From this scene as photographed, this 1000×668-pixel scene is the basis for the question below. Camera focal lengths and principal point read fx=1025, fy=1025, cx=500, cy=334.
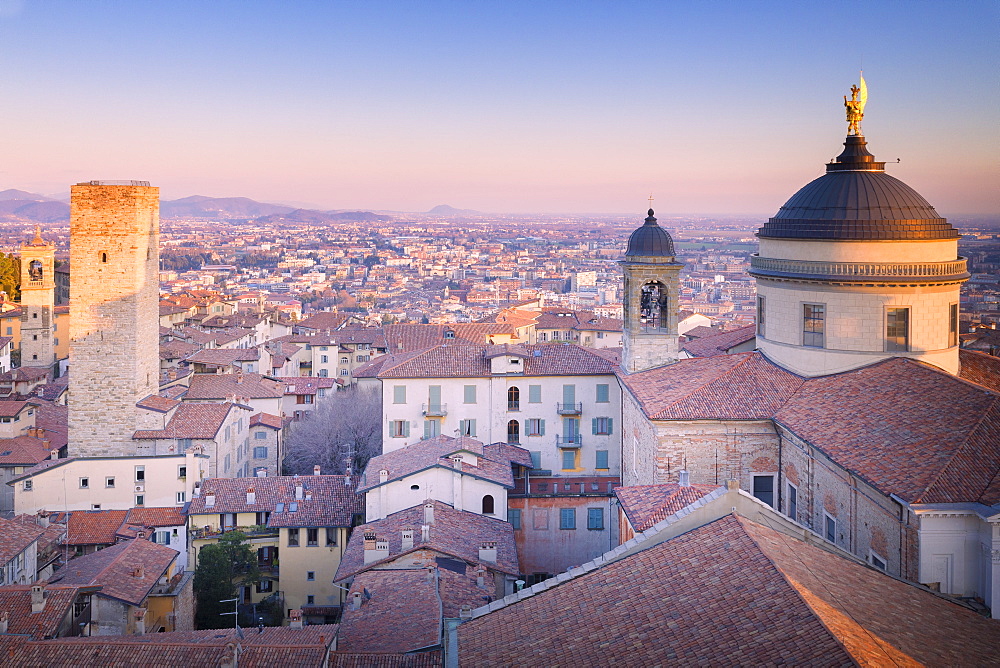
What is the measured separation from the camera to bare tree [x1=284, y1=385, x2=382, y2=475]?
42.5 metres

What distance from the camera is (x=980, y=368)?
74.6 ft

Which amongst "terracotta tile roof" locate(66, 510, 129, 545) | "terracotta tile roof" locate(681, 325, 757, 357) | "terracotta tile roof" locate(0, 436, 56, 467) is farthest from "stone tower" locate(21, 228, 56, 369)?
"terracotta tile roof" locate(681, 325, 757, 357)

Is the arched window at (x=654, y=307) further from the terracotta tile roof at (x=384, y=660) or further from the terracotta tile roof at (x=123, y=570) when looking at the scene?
the terracotta tile roof at (x=384, y=660)

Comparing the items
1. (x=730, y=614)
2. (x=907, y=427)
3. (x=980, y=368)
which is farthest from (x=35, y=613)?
(x=980, y=368)

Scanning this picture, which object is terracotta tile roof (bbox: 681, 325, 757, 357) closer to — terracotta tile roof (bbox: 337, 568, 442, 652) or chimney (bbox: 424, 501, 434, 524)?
chimney (bbox: 424, 501, 434, 524)

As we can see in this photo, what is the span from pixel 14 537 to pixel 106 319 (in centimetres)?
1375

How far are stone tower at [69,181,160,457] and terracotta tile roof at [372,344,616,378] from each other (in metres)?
8.99

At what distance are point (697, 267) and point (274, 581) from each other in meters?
106

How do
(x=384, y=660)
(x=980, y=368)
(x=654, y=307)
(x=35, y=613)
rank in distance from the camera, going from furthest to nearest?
1. (x=654, y=307)
2. (x=980, y=368)
3. (x=35, y=613)
4. (x=384, y=660)

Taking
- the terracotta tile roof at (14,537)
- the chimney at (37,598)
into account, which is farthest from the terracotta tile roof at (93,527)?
the chimney at (37,598)

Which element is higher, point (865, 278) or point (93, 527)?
point (865, 278)

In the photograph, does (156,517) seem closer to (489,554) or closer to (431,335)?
(489,554)

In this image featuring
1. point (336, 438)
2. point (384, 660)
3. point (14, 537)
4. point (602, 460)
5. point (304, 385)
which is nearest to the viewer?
point (384, 660)

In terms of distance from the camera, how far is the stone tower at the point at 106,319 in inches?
1393
